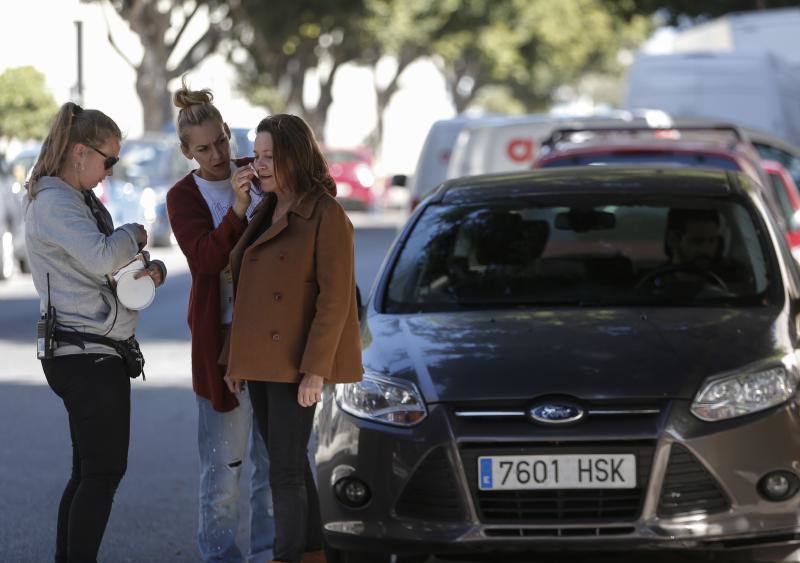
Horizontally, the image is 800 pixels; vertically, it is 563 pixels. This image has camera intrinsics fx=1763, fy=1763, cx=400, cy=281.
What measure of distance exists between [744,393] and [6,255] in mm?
15293

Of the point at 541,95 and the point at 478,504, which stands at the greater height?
the point at 478,504

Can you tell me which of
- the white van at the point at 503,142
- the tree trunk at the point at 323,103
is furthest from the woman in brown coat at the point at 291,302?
the tree trunk at the point at 323,103

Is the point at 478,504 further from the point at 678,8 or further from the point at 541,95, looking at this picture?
the point at 541,95

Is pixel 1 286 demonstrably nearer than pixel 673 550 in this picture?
No

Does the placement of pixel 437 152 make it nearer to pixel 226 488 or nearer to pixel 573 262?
pixel 573 262

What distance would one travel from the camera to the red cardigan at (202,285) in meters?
5.57

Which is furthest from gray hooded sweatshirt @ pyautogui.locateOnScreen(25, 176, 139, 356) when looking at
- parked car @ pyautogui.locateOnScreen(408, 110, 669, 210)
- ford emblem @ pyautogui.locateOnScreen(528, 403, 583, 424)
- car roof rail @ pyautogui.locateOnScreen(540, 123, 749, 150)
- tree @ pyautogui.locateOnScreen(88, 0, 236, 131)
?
tree @ pyautogui.locateOnScreen(88, 0, 236, 131)

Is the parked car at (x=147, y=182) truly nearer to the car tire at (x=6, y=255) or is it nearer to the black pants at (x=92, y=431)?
the car tire at (x=6, y=255)

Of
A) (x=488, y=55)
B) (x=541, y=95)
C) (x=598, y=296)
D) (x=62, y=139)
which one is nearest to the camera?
(x=62, y=139)

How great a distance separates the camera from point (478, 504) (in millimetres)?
5484

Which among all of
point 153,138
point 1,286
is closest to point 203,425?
point 1,286

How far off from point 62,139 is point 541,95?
84.6 metres

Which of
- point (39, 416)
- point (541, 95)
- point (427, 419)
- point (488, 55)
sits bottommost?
point (541, 95)

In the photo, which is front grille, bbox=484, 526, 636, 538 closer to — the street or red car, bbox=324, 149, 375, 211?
the street
